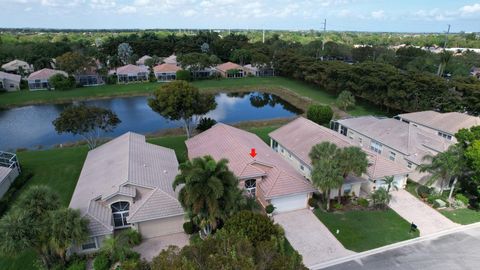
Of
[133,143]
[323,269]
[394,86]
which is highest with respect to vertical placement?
[394,86]

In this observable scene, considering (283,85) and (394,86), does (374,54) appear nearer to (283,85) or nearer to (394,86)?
(283,85)

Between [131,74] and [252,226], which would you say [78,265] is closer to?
[252,226]

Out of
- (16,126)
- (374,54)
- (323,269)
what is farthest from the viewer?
(374,54)

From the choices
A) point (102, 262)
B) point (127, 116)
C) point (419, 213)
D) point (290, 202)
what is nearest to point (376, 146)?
point (419, 213)

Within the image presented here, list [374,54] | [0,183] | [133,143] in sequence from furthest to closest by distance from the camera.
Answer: [374,54] < [133,143] < [0,183]

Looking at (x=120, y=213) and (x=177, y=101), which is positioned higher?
(x=177, y=101)

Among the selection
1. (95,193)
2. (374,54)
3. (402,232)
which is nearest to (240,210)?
(95,193)

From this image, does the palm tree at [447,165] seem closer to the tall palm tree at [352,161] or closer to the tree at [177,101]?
the tall palm tree at [352,161]
